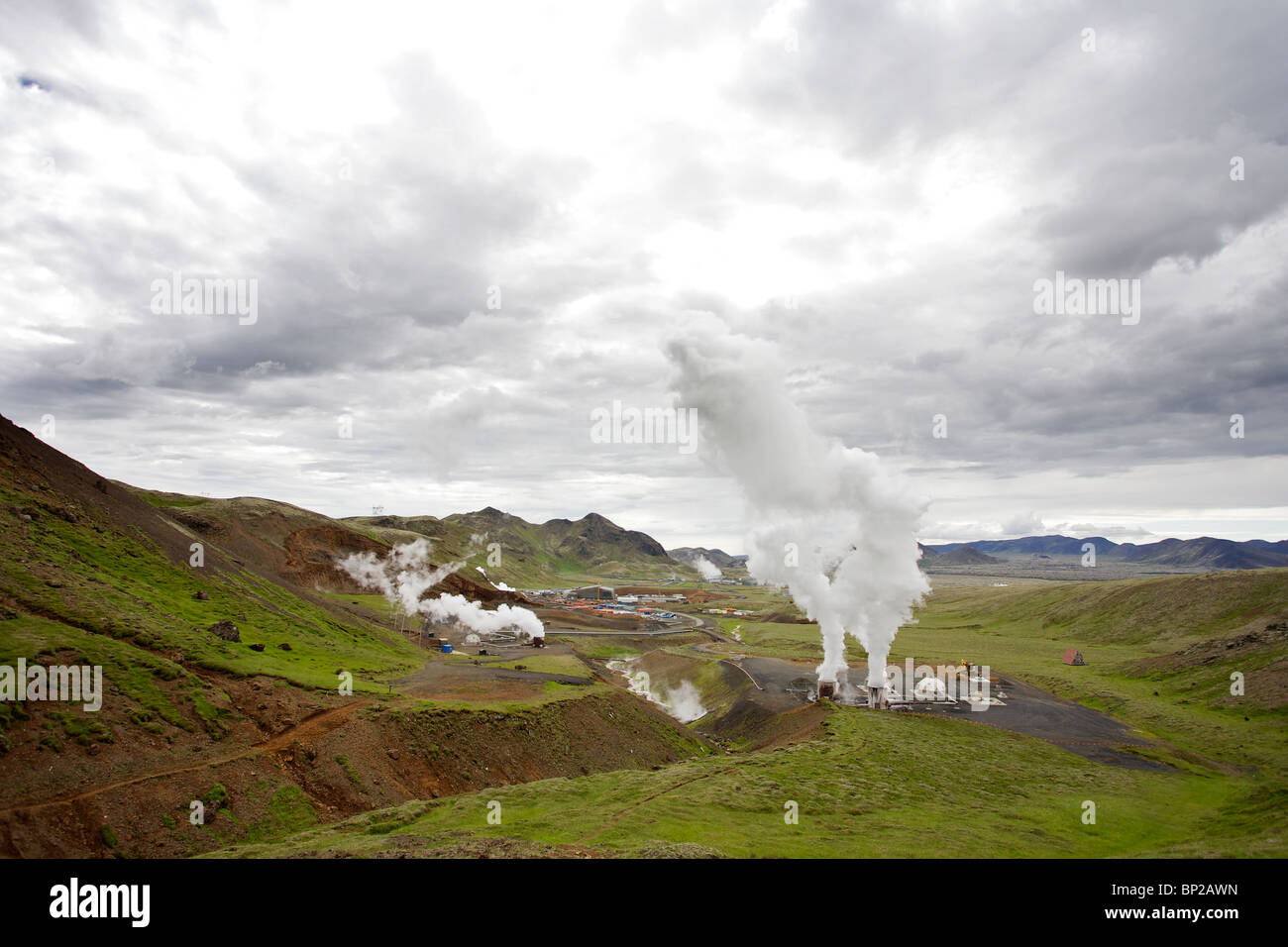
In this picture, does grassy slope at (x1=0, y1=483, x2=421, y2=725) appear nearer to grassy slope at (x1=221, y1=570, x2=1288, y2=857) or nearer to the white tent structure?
grassy slope at (x1=221, y1=570, x2=1288, y2=857)

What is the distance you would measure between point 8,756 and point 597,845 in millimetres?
26868

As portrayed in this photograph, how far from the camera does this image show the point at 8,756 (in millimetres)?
27656

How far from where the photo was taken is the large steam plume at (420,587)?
113188 millimetres

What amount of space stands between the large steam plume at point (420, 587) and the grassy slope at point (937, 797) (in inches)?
2690

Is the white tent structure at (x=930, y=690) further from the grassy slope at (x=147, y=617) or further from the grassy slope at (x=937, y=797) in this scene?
the grassy slope at (x=147, y=617)

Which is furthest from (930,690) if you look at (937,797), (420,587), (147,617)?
(420,587)

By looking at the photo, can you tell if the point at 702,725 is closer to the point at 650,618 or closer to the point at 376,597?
the point at 376,597

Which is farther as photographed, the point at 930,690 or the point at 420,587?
the point at 420,587

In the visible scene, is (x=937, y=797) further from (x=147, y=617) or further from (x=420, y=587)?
(x=420, y=587)

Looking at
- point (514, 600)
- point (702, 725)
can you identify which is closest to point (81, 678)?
point (702, 725)

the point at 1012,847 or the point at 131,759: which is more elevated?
the point at 131,759

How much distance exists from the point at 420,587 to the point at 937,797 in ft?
387

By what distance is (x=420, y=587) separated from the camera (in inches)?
5344

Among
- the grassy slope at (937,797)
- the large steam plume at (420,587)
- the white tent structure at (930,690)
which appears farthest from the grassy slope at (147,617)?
the white tent structure at (930,690)
